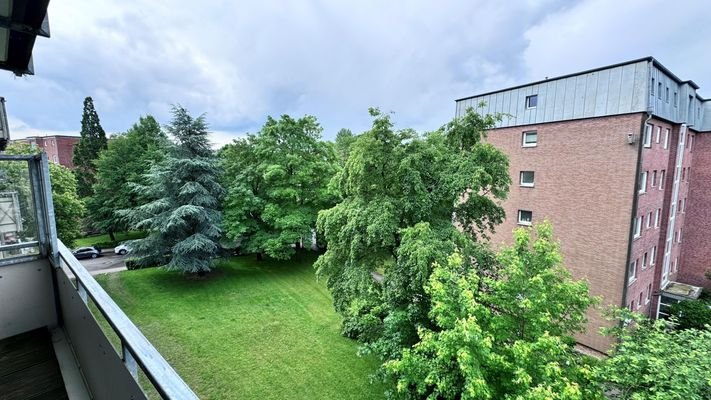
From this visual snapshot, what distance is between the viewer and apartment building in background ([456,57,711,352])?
10.8 meters

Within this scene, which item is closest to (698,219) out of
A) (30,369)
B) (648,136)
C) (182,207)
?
(648,136)

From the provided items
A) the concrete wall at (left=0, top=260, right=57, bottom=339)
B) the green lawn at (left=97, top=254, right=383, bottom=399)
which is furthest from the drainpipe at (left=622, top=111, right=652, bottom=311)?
the concrete wall at (left=0, top=260, right=57, bottom=339)

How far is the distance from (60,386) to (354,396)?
6.37 m

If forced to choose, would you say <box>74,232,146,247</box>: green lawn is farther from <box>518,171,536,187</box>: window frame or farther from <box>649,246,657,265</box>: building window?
<box>649,246,657,265</box>: building window

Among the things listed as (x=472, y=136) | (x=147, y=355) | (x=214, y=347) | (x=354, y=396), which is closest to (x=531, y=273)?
(x=472, y=136)

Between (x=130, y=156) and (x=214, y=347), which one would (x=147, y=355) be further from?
(x=130, y=156)

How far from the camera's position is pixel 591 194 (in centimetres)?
1162

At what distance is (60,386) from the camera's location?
3.00 metres

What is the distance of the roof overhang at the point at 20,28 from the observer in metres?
2.11

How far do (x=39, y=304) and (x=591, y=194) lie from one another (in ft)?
50.2

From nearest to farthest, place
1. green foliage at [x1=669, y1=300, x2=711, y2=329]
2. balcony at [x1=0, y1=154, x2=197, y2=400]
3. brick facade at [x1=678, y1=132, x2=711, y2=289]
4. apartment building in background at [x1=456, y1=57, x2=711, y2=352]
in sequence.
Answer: balcony at [x1=0, y1=154, x2=197, y2=400] < apartment building in background at [x1=456, y1=57, x2=711, y2=352] < green foliage at [x1=669, y1=300, x2=711, y2=329] < brick facade at [x1=678, y1=132, x2=711, y2=289]

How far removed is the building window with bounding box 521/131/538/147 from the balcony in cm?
1471

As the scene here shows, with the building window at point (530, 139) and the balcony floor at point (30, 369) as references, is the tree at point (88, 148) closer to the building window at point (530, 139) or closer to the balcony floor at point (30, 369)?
the balcony floor at point (30, 369)

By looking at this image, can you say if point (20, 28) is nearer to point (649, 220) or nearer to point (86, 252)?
point (649, 220)
